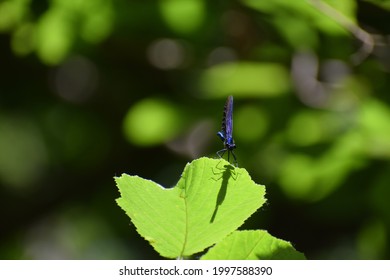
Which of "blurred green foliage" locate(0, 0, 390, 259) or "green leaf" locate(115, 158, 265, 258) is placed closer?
"green leaf" locate(115, 158, 265, 258)

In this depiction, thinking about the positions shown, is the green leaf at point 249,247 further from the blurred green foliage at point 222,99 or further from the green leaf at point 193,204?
the blurred green foliage at point 222,99

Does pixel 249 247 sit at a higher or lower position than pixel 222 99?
higher

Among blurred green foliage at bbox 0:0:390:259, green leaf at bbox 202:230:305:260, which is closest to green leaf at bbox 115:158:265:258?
green leaf at bbox 202:230:305:260

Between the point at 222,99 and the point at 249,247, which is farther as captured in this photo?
the point at 222,99

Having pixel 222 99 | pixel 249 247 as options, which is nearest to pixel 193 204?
pixel 249 247

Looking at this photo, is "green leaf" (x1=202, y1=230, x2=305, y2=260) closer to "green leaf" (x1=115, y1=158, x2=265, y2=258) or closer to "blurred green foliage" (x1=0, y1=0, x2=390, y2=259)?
"green leaf" (x1=115, y1=158, x2=265, y2=258)

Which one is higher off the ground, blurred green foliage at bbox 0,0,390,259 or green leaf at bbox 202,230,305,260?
green leaf at bbox 202,230,305,260

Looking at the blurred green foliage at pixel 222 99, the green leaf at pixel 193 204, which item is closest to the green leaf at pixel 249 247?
the green leaf at pixel 193 204

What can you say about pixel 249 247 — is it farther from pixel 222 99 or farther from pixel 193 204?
pixel 222 99
